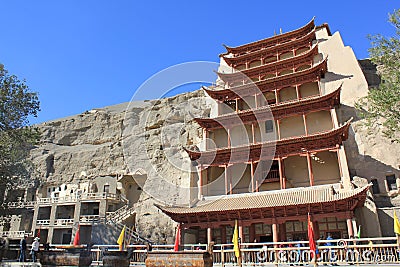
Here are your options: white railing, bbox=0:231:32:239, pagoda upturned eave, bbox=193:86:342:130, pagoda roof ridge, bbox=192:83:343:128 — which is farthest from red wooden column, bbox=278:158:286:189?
white railing, bbox=0:231:32:239

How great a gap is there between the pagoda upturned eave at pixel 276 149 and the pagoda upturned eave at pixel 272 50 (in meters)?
12.2

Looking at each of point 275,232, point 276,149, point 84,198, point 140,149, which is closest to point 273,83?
point 276,149

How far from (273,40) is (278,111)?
11357 mm

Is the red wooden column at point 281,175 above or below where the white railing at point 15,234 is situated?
above

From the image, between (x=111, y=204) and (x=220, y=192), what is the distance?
13.6m

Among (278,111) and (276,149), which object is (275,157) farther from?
(278,111)

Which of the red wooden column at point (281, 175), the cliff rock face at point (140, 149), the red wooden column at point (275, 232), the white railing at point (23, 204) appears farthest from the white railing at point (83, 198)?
the red wooden column at point (275, 232)

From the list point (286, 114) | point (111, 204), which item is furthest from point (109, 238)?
point (286, 114)

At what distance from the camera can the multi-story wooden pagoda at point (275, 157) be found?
18234mm

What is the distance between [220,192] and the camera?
24781 mm

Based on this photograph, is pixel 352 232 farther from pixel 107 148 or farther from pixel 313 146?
pixel 107 148

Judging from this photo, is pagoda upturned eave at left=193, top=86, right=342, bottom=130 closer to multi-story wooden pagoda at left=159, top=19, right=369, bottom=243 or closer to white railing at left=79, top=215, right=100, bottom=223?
multi-story wooden pagoda at left=159, top=19, right=369, bottom=243

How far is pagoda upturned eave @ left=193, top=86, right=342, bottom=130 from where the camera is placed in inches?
873

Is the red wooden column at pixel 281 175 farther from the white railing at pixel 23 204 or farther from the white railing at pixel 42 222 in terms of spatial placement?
the white railing at pixel 23 204
